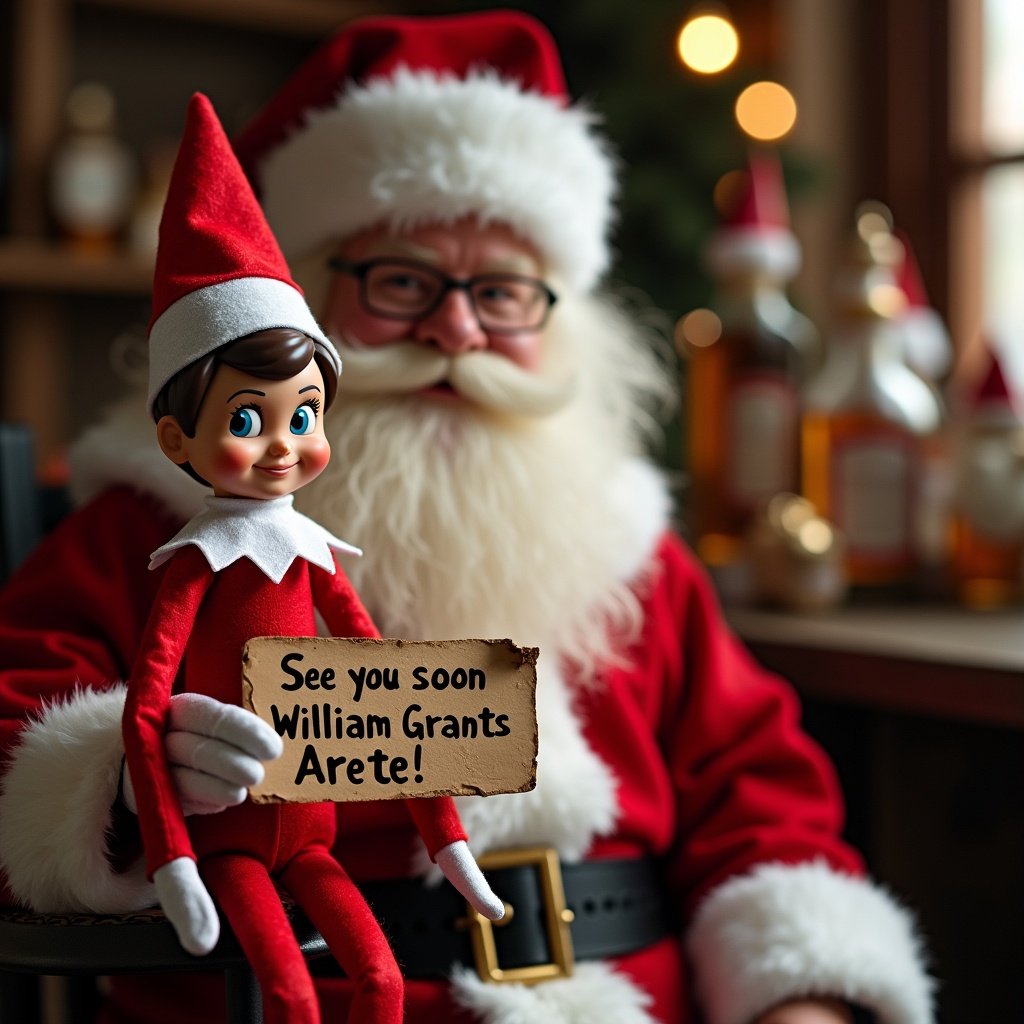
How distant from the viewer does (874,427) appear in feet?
5.16

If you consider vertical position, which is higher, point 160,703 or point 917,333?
point 917,333

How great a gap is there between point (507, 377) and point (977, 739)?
700 mm

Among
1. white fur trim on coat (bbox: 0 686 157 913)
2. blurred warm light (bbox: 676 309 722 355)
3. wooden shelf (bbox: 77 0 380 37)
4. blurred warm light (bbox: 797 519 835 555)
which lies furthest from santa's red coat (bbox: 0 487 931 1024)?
wooden shelf (bbox: 77 0 380 37)

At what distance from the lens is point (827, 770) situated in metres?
1.09

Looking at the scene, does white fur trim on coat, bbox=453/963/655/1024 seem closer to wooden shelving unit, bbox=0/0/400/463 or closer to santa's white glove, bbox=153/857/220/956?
santa's white glove, bbox=153/857/220/956

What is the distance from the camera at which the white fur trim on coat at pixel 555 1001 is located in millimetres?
839

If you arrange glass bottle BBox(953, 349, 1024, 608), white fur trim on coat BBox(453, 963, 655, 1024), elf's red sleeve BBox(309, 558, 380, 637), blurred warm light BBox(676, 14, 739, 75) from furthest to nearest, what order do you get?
blurred warm light BBox(676, 14, 739, 75) < glass bottle BBox(953, 349, 1024, 608) < white fur trim on coat BBox(453, 963, 655, 1024) < elf's red sleeve BBox(309, 558, 380, 637)

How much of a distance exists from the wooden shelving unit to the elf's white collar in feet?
5.06

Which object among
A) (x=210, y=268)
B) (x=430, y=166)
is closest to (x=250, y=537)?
(x=210, y=268)

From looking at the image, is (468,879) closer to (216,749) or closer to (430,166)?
(216,749)

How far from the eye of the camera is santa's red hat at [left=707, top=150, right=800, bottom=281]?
5.32 ft

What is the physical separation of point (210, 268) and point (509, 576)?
1.19 ft

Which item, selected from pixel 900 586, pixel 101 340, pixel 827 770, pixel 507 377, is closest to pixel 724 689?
pixel 827 770

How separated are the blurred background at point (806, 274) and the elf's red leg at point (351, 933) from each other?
0.50 meters
